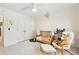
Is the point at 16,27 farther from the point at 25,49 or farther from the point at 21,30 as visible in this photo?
the point at 25,49

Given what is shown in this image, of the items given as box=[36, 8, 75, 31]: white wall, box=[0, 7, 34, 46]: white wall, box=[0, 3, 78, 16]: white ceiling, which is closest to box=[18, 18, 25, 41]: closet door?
box=[0, 7, 34, 46]: white wall

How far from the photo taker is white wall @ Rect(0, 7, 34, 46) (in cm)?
175

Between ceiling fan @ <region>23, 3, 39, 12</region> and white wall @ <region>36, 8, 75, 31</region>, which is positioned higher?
ceiling fan @ <region>23, 3, 39, 12</region>

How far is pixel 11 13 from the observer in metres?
1.75

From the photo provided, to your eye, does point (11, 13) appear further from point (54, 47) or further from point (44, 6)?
point (54, 47)

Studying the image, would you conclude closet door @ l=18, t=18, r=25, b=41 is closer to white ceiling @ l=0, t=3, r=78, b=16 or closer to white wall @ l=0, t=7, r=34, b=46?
white wall @ l=0, t=7, r=34, b=46

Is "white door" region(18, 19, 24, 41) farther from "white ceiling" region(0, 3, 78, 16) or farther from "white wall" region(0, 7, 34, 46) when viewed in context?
"white ceiling" region(0, 3, 78, 16)

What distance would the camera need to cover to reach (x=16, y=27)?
181cm

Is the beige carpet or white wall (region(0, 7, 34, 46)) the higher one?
white wall (region(0, 7, 34, 46))

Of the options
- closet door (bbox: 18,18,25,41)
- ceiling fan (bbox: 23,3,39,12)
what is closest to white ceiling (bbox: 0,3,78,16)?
ceiling fan (bbox: 23,3,39,12)

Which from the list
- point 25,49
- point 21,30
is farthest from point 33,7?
point 25,49

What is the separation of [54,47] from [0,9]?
1.06 meters

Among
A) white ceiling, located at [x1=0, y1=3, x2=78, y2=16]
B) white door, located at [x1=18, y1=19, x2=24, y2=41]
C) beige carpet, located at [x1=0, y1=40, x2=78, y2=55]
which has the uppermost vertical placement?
white ceiling, located at [x1=0, y1=3, x2=78, y2=16]

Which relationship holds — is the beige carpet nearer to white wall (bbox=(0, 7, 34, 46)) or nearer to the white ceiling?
white wall (bbox=(0, 7, 34, 46))
